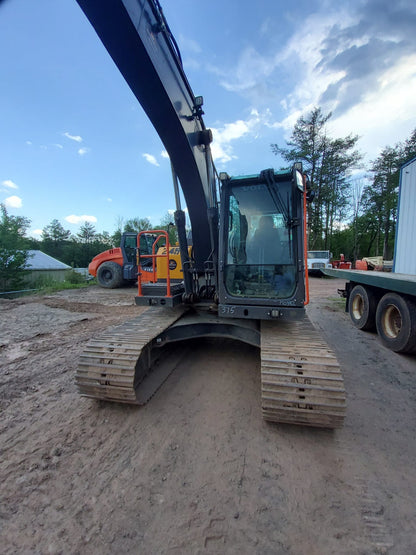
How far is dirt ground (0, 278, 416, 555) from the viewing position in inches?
60.1

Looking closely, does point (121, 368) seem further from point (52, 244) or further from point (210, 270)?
point (52, 244)

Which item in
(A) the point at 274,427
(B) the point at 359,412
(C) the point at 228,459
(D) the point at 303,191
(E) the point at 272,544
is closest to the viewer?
(E) the point at 272,544

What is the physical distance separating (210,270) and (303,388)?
220 centimetres

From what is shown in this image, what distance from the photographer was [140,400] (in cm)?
283

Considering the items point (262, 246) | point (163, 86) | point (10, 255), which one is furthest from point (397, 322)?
point (10, 255)

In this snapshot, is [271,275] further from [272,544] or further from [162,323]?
[272,544]

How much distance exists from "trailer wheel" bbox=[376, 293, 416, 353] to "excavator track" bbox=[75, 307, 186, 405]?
157 inches

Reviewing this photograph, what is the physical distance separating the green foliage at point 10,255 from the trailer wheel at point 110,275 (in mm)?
11291

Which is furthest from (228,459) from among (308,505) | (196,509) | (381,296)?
(381,296)

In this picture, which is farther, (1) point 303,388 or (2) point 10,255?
(2) point 10,255

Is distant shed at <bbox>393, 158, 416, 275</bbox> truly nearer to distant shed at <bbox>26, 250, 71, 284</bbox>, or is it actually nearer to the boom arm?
the boom arm

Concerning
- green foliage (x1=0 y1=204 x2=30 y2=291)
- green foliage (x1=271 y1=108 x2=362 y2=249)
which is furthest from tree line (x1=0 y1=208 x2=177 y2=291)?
green foliage (x1=271 y1=108 x2=362 y2=249)

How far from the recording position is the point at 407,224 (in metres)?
7.95

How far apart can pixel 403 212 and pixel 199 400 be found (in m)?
8.81
